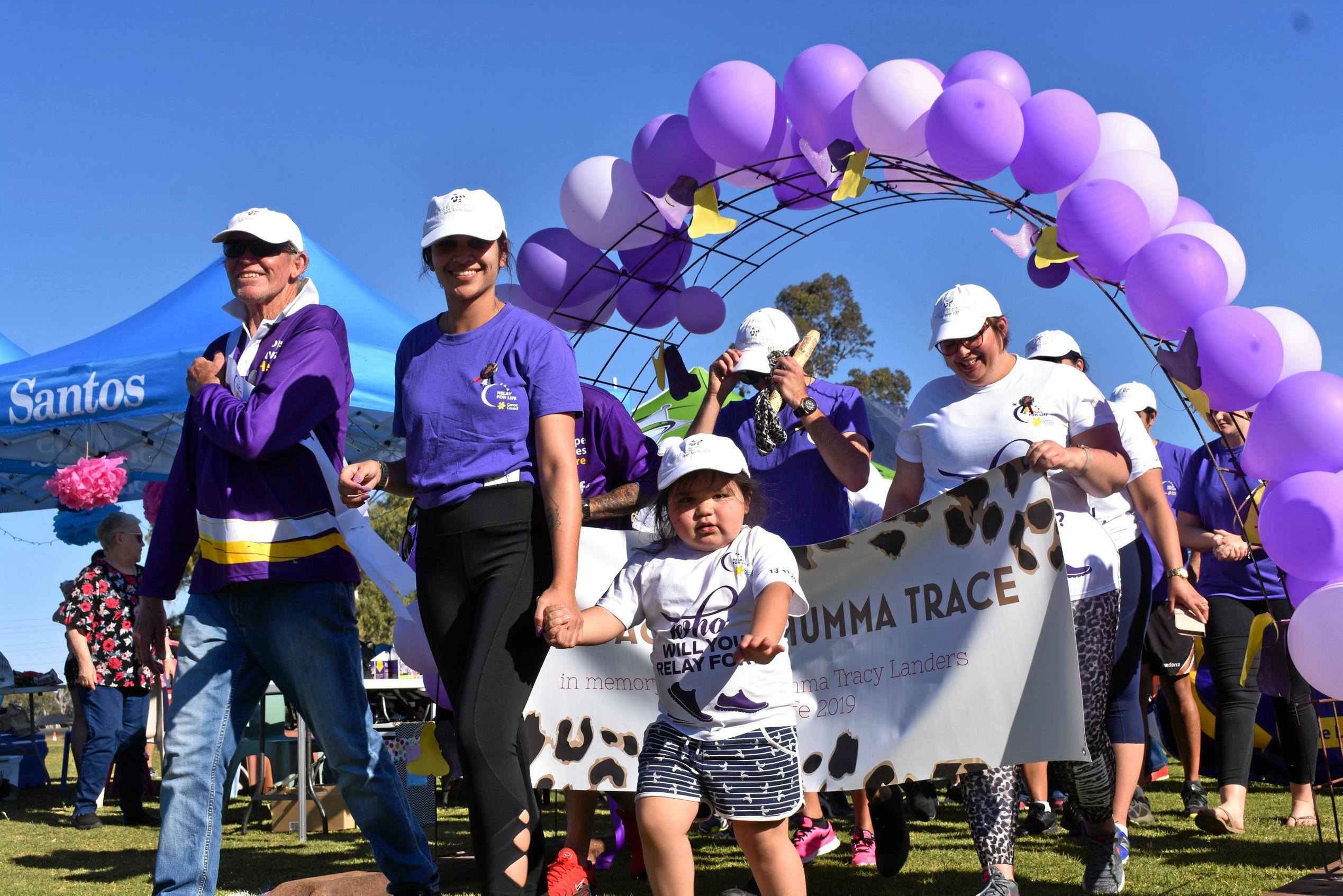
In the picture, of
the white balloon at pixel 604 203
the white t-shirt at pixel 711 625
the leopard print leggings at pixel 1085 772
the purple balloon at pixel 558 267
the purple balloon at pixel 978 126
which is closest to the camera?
the white t-shirt at pixel 711 625

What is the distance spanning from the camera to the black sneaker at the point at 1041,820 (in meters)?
5.18

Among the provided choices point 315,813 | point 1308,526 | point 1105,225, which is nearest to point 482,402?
point 1308,526

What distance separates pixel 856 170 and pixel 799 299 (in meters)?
27.0

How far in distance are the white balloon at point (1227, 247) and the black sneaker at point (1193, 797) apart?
2.93 metres

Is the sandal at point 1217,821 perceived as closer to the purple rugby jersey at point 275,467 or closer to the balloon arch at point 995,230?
the balloon arch at point 995,230

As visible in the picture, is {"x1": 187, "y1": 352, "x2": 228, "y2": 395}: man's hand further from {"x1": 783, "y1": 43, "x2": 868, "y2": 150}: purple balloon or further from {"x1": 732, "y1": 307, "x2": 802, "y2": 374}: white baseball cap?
{"x1": 783, "y1": 43, "x2": 868, "y2": 150}: purple balloon

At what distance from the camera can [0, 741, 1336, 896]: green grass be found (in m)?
4.51

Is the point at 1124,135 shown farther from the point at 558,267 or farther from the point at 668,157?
the point at 558,267

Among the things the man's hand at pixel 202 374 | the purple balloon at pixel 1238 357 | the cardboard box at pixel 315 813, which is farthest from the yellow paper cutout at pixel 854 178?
the cardboard box at pixel 315 813

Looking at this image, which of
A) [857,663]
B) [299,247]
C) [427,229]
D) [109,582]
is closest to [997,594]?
[857,663]

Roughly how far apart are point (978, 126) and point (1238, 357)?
1643 mm

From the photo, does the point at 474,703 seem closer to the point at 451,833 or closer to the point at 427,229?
the point at 427,229

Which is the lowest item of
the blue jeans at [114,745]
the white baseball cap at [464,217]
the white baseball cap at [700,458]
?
the blue jeans at [114,745]

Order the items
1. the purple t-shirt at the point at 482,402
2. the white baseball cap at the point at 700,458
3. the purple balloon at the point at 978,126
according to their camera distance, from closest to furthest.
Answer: the purple t-shirt at the point at 482,402, the white baseball cap at the point at 700,458, the purple balloon at the point at 978,126
